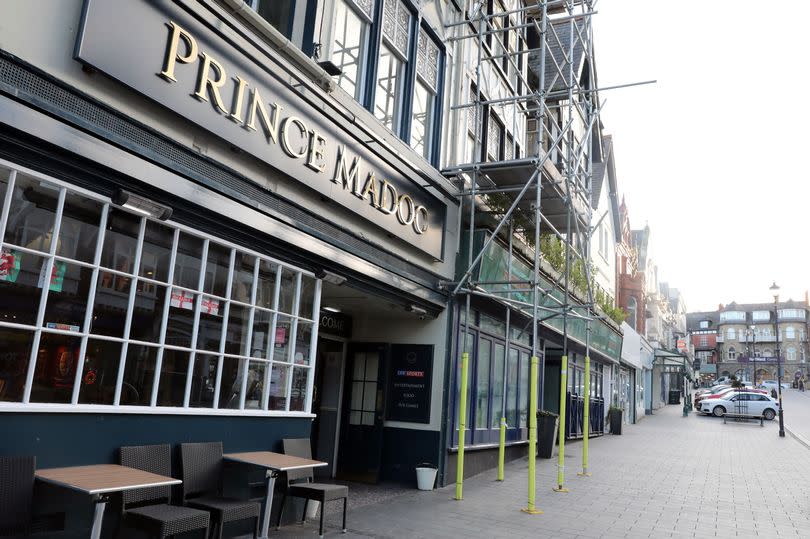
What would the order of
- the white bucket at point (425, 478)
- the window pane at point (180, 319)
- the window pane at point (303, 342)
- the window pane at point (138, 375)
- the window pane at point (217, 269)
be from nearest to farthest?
1. the window pane at point (138, 375)
2. the window pane at point (180, 319)
3. the window pane at point (217, 269)
4. the window pane at point (303, 342)
5. the white bucket at point (425, 478)

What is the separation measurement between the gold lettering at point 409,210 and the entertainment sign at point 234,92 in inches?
11.4

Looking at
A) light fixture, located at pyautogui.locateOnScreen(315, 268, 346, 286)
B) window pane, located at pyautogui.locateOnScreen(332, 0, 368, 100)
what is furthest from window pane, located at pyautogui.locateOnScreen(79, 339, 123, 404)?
window pane, located at pyautogui.locateOnScreen(332, 0, 368, 100)

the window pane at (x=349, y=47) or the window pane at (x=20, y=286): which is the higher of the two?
the window pane at (x=349, y=47)

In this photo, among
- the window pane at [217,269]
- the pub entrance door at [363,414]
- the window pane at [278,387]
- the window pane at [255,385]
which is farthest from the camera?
the pub entrance door at [363,414]

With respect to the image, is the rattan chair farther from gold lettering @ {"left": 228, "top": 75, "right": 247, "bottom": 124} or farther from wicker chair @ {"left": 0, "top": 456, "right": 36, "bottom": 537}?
gold lettering @ {"left": 228, "top": 75, "right": 247, "bottom": 124}

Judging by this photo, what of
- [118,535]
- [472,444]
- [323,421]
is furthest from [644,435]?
[118,535]

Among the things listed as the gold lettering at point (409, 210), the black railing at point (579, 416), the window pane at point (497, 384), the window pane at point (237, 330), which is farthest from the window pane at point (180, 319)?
the black railing at point (579, 416)

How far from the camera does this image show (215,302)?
21.0 feet

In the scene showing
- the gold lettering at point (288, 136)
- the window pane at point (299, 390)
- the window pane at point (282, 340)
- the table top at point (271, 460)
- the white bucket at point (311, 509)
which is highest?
the gold lettering at point (288, 136)

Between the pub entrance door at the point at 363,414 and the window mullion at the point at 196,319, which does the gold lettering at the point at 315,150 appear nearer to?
the window mullion at the point at 196,319

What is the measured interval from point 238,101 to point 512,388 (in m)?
10.3

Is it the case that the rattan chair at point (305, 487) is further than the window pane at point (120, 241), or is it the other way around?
the rattan chair at point (305, 487)

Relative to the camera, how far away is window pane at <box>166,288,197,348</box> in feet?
19.3

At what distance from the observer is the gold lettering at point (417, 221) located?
10.2m
